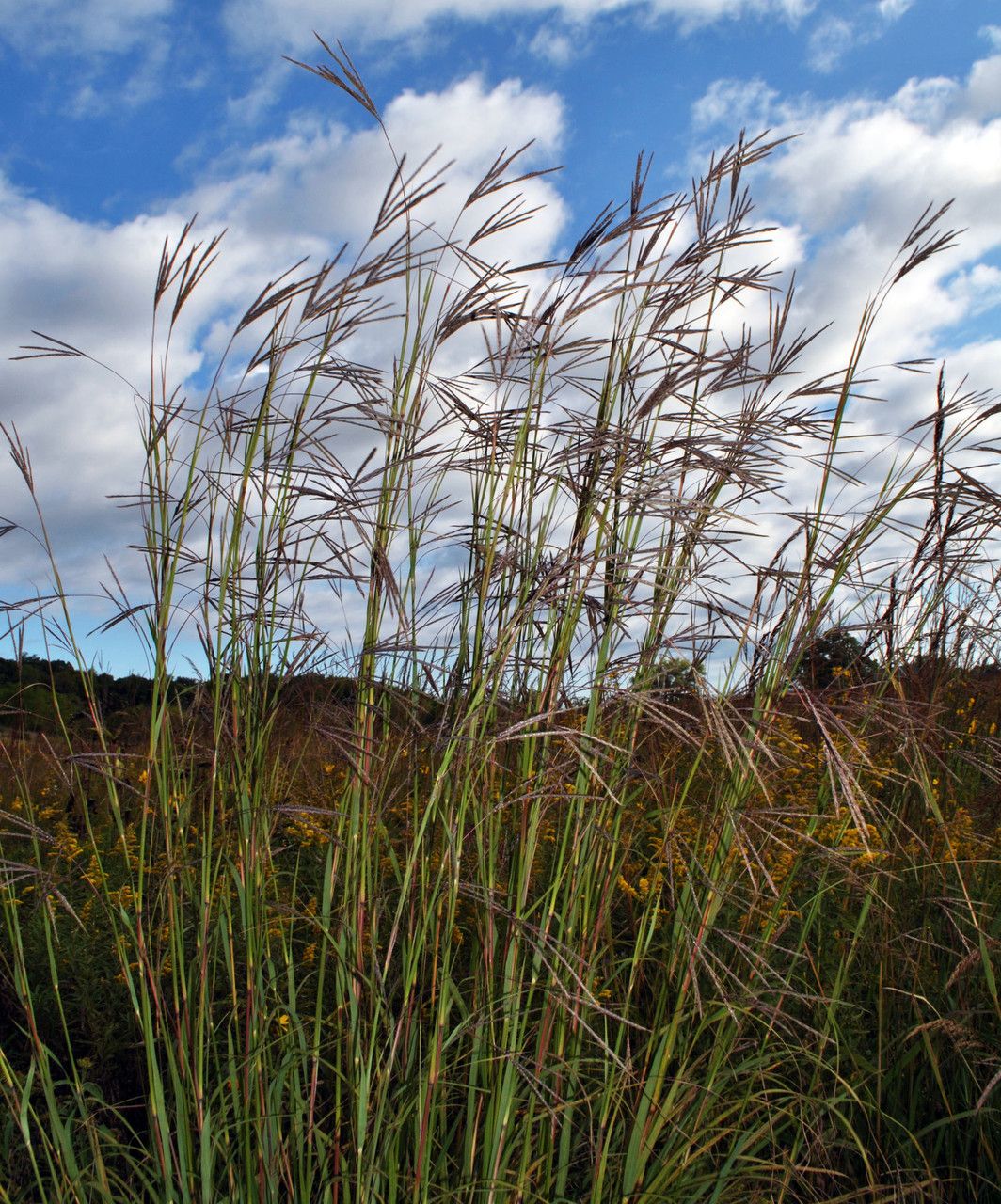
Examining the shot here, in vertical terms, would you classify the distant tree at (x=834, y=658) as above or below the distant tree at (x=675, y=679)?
above

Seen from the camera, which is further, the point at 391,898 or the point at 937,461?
the point at 391,898

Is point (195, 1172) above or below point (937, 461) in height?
below

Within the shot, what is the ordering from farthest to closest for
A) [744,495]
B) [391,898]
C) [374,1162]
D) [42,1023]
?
[42,1023]
[391,898]
[744,495]
[374,1162]

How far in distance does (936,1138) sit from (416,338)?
7.42 feet

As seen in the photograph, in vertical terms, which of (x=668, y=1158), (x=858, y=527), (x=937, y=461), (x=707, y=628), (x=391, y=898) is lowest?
(x=668, y=1158)

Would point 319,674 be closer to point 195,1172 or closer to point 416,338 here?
point 416,338

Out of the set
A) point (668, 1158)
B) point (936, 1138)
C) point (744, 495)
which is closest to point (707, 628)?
point (744, 495)

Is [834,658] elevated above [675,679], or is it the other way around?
[834,658]

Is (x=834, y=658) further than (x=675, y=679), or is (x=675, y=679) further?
(x=834, y=658)

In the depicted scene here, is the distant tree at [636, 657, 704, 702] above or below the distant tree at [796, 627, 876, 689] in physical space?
below

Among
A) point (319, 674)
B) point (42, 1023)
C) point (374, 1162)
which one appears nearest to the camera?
point (374, 1162)

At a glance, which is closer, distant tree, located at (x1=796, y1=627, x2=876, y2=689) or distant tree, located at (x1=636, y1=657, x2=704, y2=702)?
distant tree, located at (x1=636, y1=657, x2=704, y2=702)

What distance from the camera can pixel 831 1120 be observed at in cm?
225

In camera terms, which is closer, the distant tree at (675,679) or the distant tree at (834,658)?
the distant tree at (675,679)
